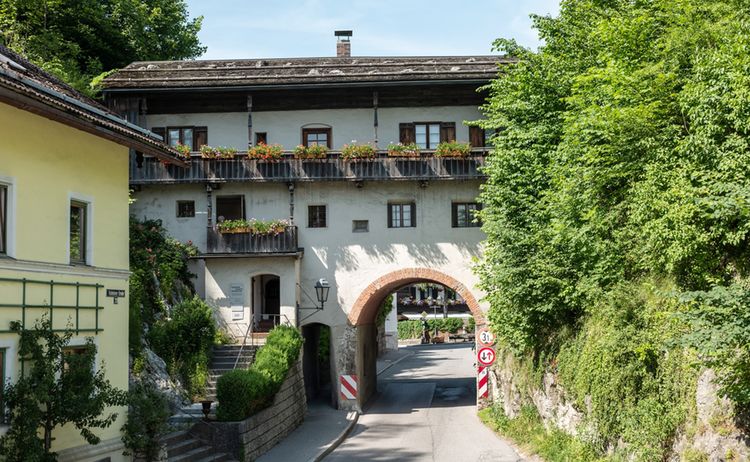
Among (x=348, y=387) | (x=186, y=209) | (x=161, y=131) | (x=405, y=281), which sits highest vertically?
(x=161, y=131)

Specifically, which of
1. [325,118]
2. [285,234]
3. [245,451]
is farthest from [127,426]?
[325,118]

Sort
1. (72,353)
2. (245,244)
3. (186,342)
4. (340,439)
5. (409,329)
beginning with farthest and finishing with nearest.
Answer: (409,329), (245,244), (186,342), (340,439), (72,353)

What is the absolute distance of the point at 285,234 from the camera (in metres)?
31.0

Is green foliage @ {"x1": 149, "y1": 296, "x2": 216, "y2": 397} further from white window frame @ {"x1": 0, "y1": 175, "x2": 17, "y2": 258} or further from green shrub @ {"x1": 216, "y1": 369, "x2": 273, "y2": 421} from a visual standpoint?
white window frame @ {"x1": 0, "y1": 175, "x2": 17, "y2": 258}

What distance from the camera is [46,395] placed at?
1327 cm

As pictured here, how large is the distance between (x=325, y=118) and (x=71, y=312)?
1824 cm

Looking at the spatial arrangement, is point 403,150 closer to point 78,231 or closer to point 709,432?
point 78,231

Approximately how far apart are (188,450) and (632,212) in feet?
36.1

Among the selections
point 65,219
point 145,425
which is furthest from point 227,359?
point 65,219

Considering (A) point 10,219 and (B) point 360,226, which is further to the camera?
(B) point 360,226

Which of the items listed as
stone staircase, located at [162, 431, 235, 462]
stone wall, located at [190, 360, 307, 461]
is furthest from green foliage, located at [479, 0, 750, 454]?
stone staircase, located at [162, 431, 235, 462]

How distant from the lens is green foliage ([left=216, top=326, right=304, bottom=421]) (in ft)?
71.4

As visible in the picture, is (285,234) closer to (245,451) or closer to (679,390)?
(245,451)

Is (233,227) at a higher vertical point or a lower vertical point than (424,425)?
higher
